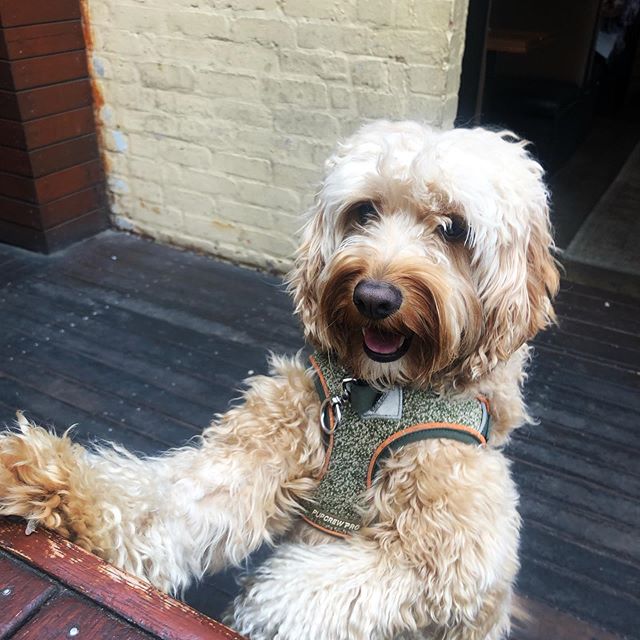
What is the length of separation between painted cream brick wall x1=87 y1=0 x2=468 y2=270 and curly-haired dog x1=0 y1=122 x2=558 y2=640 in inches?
61.4

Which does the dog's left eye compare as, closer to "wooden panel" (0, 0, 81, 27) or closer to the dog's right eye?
the dog's right eye

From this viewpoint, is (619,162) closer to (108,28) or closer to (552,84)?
(552,84)

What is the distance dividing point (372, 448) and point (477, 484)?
21 centimetres

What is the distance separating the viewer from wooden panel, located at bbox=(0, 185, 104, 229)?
146 inches

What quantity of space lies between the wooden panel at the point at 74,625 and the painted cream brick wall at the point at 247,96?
2446 mm

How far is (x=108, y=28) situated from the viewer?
3596 millimetres

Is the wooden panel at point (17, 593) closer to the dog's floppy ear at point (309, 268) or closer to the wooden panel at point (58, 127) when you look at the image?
the dog's floppy ear at point (309, 268)

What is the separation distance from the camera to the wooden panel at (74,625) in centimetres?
89

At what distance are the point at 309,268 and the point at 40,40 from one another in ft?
9.20

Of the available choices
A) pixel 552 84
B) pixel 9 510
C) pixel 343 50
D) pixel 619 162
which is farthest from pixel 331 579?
pixel 619 162

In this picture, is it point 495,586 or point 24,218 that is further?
point 24,218

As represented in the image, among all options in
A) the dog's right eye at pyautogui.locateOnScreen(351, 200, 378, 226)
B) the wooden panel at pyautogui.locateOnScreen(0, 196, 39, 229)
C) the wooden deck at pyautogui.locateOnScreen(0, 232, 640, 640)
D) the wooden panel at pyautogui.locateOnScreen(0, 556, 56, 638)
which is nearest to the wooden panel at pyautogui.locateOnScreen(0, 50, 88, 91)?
the wooden panel at pyautogui.locateOnScreen(0, 196, 39, 229)

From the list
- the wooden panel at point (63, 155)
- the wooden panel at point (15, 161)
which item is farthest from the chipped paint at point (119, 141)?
the wooden panel at point (15, 161)

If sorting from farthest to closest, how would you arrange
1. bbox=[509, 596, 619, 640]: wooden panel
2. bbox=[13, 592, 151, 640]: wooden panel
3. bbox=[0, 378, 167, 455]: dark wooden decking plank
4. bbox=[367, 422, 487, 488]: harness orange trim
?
bbox=[0, 378, 167, 455]: dark wooden decking plank < bbox=[509, 596, 619, 640]: wooden panel < bbox=[367, 422, 487, 488]: harness orange trim < bbox=[13, 592, 151, 640]: wooden panel
